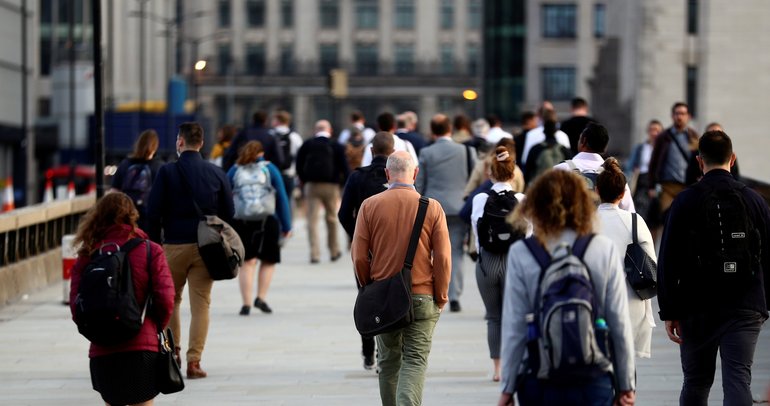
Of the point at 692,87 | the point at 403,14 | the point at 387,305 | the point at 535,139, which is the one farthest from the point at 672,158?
the point at 403,14

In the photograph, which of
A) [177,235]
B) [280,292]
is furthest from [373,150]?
[280,292]

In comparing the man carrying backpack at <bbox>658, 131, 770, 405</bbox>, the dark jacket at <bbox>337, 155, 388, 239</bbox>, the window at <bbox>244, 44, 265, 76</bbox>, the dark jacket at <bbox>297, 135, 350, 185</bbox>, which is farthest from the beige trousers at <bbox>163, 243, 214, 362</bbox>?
the window at <bbox>244, 44, 265, 76</bbox>

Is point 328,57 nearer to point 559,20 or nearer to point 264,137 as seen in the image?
point 559,20

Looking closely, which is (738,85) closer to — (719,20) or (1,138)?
(719,20)

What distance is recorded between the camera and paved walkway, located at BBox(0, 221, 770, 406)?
1120cm

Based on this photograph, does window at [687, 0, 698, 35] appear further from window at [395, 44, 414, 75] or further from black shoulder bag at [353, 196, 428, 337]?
window at [395, 44, 414, 75]

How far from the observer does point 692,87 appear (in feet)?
208

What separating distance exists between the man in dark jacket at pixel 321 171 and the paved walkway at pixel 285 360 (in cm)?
392

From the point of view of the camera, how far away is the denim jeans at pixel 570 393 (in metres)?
6.30

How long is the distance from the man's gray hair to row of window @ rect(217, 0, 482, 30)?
14632 cm

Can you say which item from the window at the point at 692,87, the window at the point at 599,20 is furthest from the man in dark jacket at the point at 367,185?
the window at the point at 599,20

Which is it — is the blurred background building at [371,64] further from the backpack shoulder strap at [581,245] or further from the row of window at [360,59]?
the backpack shoulder strap at [581,245]

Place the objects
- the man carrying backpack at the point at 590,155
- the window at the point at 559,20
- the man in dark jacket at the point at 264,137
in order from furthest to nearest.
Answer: the window at the point at 559,20
the man in dark jacket at the point at 264,137
the man carrying backpack at the point at 590,155

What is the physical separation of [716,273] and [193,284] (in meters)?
4.73
